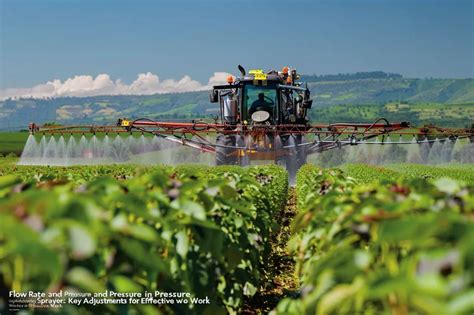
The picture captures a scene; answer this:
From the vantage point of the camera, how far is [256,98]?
2578 cm

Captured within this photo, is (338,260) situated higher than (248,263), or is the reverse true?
(338,260)

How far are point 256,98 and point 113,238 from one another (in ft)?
77.4

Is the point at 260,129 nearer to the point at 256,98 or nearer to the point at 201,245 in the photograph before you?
the point at 256,98

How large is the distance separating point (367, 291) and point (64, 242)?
0.96m

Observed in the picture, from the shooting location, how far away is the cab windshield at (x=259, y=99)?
2561cm

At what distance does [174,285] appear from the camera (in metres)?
3.37

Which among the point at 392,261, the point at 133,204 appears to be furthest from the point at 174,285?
the point at 392,261

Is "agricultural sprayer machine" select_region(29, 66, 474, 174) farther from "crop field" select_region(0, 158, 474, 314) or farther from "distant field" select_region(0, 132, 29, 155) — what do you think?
"distant field" select_region(0, 132, 29, 155)

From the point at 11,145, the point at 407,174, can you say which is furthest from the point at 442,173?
the point at 11,145

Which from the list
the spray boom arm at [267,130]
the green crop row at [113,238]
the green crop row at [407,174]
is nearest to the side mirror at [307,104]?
the spray boom arm at [267,130]

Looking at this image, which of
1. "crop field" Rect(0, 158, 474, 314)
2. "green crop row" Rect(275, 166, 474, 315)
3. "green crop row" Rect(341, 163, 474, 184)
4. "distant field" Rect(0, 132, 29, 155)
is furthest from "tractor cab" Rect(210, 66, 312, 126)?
"distant field" Rect(0, 132, 29, 155)

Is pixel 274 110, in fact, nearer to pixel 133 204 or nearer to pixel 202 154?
pixel 202 154

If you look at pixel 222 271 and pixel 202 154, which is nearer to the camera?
pixel 222 271

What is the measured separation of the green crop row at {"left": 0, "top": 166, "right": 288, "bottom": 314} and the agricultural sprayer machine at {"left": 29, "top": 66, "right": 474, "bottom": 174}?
768 inches
